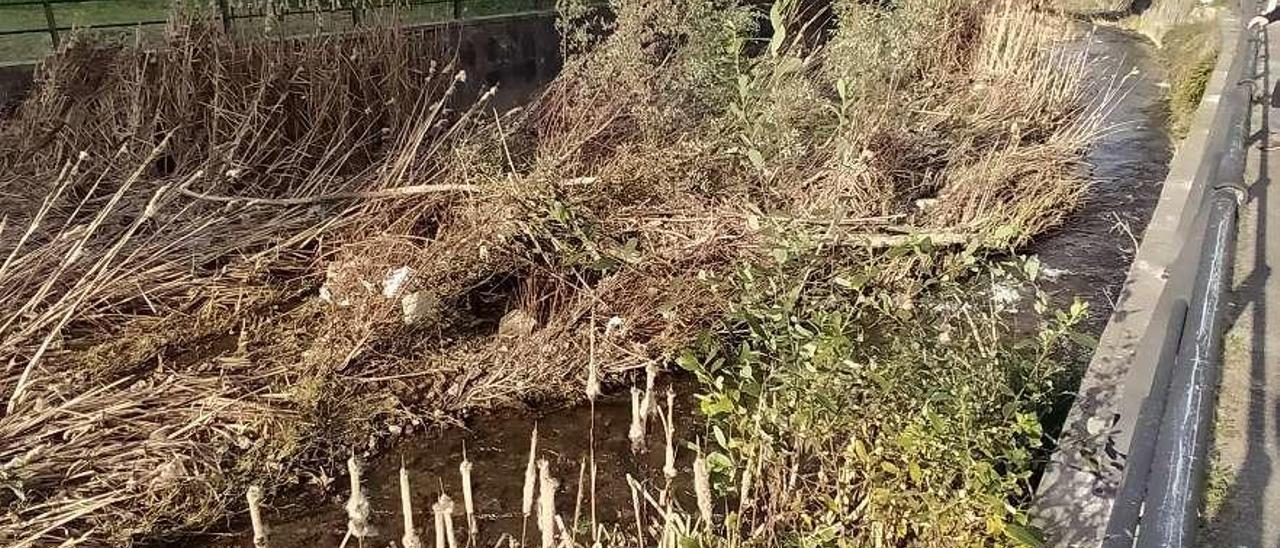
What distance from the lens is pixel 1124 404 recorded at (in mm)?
2369

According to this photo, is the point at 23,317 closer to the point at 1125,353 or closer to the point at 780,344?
the point at 780,344

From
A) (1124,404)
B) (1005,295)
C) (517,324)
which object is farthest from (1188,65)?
(1124,404)

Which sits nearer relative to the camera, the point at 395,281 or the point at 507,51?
the point at 395,281

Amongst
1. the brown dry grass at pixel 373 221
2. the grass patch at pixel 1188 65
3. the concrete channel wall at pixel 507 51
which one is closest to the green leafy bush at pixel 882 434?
the brown dry grass at pixel 373 221

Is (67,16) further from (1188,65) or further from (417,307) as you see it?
(1188,65)

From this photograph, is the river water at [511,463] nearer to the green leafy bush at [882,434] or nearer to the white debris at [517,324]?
the white debris at [517,324]

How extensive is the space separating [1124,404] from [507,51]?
9.36 metres

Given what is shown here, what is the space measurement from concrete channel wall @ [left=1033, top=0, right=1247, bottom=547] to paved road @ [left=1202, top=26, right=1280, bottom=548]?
270mm

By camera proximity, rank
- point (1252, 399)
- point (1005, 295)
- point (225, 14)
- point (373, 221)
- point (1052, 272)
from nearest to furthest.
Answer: point (1252, 399) < point (1005, 295) < point (373, 221) < point (1052, 272) < point (225, 14)

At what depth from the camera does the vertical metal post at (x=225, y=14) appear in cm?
779

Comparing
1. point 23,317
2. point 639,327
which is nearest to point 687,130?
point 639,327

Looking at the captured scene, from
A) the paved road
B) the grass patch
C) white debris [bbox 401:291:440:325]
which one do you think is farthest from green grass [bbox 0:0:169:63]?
the grass patch

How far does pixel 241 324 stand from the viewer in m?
6.00

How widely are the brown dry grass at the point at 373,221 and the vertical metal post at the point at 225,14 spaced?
49 cm
